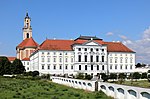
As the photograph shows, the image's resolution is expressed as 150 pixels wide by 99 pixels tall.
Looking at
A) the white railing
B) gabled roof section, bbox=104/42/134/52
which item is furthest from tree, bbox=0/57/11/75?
the white railing

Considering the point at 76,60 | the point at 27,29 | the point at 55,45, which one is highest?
the point at 27,29

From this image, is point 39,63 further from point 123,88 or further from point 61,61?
point 123,88

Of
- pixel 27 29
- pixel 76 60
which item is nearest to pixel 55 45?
pixel 76 60

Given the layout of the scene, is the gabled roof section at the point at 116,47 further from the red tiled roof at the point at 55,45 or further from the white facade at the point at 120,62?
the red tiled roof at the point at 55,45

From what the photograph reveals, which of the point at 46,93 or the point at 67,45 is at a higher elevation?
the point at 67,45

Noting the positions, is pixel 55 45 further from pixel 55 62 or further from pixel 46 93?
pixel 46 93

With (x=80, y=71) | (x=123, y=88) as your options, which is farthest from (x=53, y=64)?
(x=123, y=88)

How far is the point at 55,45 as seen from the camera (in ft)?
268

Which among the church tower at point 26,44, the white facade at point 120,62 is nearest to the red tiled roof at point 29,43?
the church tower at point 26,44

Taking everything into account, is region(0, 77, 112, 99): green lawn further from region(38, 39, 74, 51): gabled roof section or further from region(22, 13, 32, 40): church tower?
region(22, 13, 32, 40): church tower

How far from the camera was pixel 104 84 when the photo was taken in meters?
27.7

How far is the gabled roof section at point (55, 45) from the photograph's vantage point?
79.9m

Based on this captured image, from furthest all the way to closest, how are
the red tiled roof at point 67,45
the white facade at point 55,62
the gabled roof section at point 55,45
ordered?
the red tiled roof at point 67,45, the gabled roof section at point 55,45, the white facade at point 55,62

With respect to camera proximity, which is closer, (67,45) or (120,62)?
(67,45)
